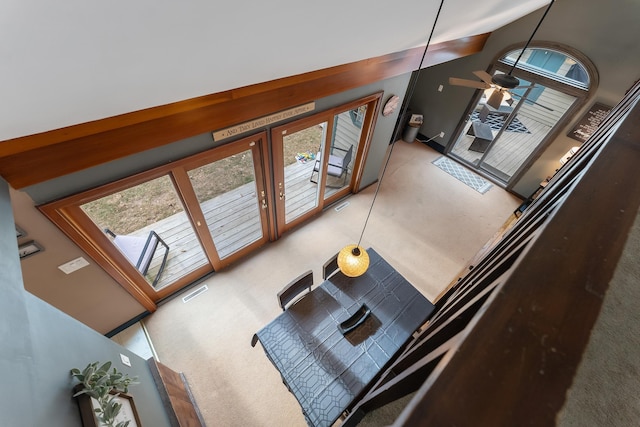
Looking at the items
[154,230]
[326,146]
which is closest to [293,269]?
[326,146]

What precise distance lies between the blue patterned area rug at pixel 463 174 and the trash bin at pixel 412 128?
0.83 meters

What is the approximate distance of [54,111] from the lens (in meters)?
1.16

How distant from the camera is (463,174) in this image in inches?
225

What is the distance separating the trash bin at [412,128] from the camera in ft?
19.7

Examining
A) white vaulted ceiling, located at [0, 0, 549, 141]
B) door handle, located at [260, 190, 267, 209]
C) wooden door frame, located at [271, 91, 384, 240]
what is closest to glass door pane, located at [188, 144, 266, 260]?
door handle, located at [260, 190, 267, 209]

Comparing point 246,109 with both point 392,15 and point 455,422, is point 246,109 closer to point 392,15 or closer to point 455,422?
point 392,15

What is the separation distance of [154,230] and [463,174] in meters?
6.16

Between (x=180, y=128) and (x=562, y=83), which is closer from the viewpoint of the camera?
(x=180, y=128)

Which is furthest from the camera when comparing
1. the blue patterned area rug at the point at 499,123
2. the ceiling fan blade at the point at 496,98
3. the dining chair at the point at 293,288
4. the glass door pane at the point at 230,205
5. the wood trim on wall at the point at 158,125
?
the blue patterned area rug at the point at 499,123

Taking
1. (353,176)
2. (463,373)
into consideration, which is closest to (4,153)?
(463,373)

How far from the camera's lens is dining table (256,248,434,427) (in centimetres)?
217

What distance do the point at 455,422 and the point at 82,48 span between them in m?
1.23

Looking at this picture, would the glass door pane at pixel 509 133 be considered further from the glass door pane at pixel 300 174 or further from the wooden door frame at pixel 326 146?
the glass door pane at pixel 300 174

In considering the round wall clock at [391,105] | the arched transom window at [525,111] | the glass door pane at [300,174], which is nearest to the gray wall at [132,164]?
the round wall clock at [391,105]
